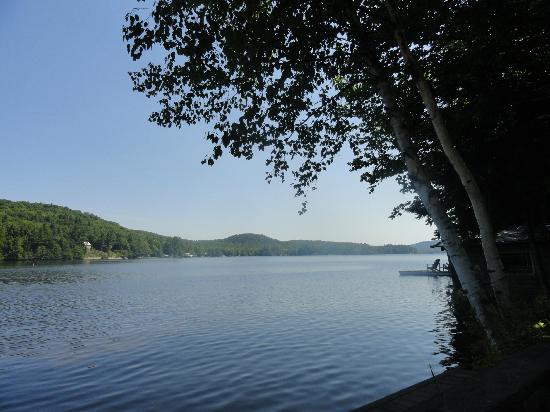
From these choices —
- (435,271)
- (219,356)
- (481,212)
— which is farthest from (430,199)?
(435,271)

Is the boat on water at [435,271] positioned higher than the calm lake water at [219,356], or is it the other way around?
the boat on water at [435,271]

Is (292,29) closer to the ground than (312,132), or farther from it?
farther from it

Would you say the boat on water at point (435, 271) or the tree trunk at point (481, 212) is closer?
the tree trunk at point (481, 212)

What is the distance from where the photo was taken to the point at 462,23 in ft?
36.3

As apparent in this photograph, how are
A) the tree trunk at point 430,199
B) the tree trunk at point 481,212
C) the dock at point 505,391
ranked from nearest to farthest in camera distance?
1. the dock at point 505,391
2. the tree trunk at point 430,199
3. the tree trunk at point 481,212

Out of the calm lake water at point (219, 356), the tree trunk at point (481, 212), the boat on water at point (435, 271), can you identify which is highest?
the tree trunk at point (481, 212)

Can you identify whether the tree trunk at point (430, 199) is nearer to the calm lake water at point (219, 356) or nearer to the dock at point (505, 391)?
the dock at point (505, 391)

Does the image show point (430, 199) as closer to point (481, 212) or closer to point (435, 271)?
point (481, 212)

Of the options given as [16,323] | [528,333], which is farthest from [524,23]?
[16,323]

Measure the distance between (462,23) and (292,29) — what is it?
6052mm

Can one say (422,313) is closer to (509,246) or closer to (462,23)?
(509,246)

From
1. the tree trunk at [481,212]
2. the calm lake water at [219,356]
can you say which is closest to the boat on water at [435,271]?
the calm lake water at [219,356]

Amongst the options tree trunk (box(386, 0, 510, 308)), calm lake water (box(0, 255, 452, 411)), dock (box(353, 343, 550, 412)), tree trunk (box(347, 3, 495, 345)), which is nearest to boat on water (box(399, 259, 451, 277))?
calm lake water (box(0, 255, 452, 411))

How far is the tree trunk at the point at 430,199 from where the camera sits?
8.18 metres
